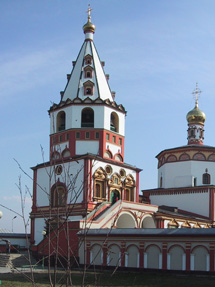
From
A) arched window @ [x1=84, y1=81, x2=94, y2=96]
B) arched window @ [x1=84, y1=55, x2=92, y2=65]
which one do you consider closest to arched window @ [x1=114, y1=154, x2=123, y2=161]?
arched window @ [x1=84, y1=81, x2=94, y2=96]

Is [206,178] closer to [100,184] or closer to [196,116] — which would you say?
[196,116]

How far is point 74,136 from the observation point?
28.9 meters

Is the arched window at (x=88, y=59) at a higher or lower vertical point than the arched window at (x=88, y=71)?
higher

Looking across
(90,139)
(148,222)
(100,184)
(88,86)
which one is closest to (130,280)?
(100,184)

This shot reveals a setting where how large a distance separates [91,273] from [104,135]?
39.3 ft

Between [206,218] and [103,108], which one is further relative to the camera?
[206,218]

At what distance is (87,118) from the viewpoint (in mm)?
29922

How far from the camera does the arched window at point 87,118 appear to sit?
2932cm

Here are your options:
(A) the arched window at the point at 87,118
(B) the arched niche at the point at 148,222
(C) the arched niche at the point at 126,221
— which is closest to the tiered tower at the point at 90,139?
(A) the arched window at the point at 87,118

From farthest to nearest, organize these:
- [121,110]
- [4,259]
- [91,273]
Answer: [121,110] < [4,259] < [91,273]

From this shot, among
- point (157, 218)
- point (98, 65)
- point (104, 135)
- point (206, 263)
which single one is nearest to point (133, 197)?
point (157, 218)

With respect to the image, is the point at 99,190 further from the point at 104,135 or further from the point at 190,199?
the point at 190,199

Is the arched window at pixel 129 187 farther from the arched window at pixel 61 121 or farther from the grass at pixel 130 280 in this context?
the grass at pixel 130 280

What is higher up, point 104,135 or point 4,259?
point 104,135
